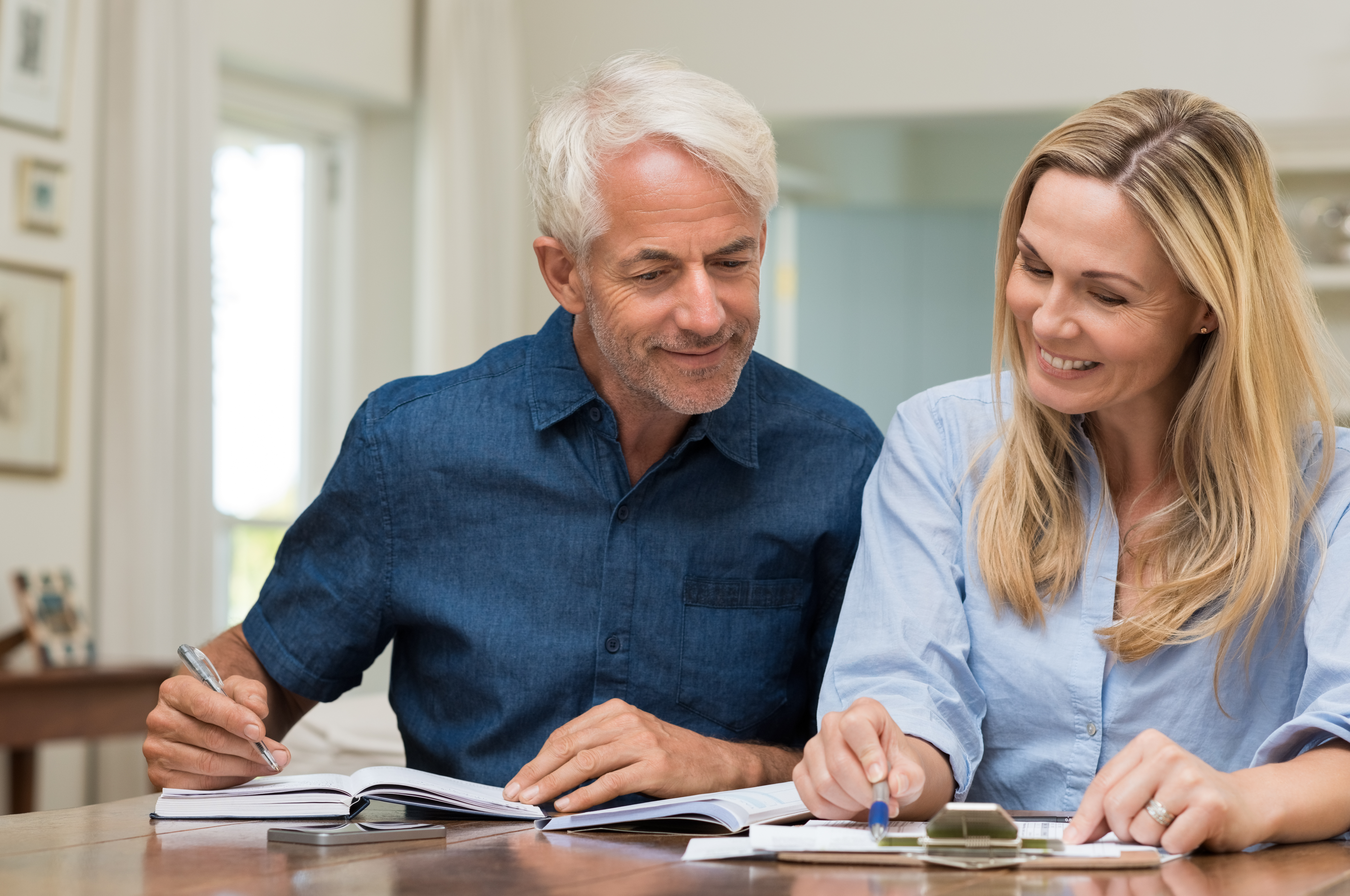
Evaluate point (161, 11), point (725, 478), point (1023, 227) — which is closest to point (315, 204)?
point (161, 11)

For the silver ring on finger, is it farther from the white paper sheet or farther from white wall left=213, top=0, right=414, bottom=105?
white wall left=213, top=0, right=414, bottom=105

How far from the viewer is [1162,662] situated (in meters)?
1.47

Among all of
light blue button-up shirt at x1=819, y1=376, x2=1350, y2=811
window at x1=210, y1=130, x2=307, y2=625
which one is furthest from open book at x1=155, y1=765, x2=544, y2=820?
window at x1=210, y1=130, x2=307, y2=625

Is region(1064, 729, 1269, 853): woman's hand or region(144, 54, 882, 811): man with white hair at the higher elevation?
region(144, 54, 882, 811): man with white hair

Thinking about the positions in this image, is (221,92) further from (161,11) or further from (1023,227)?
(1023,227)

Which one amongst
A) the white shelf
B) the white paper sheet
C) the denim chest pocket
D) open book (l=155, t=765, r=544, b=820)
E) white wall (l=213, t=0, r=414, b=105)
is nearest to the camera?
the white paper sheet

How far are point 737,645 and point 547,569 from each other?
233 millimetres

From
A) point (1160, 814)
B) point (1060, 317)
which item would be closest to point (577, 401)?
point (1060, 317)

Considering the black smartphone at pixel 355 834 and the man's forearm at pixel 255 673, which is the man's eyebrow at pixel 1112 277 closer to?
the black smartphone at pixel 355 834

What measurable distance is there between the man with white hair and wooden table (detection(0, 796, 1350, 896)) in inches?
16.1

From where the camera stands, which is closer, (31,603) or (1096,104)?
(1096,104)

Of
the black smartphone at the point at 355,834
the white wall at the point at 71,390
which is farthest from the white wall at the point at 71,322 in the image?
the black smartphone at the point at 355,834

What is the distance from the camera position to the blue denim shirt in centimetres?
168

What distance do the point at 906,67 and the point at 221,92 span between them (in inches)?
88.9
